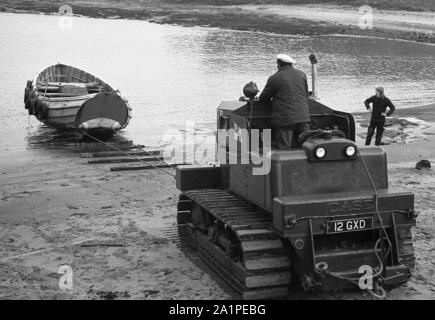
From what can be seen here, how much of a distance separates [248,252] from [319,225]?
78 centimetres

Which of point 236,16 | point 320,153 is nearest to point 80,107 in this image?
point 320,153

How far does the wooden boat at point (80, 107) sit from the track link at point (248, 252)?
11.2m

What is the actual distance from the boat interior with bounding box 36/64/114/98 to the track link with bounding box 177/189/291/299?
13561 millimetres

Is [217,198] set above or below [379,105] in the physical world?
above

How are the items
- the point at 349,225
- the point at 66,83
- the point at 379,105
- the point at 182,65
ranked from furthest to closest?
the point at 182,65
the point at 66,83
the point at 379,105
the point at 349,225

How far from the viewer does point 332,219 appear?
7680 mm

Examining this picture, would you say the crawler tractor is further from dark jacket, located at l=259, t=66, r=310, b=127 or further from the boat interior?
the boat interior

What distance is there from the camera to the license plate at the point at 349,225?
25.2 feet

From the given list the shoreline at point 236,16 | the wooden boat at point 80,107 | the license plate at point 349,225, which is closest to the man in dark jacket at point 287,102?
the license plate at point 349,225

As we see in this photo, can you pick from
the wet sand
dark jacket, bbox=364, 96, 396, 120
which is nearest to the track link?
the wet sand

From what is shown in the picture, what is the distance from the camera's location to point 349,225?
7.73 meters

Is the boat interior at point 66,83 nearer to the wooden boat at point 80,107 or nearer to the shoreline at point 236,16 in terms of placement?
the wooden boat at point 80,107

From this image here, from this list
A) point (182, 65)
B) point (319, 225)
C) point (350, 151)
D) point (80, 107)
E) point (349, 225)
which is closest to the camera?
point (319, 225)

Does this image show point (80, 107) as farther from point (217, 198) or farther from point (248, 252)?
point (248, 252)
